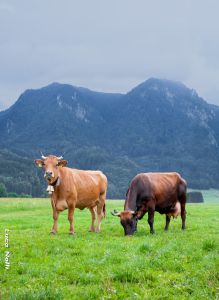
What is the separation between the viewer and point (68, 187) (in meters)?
16.8

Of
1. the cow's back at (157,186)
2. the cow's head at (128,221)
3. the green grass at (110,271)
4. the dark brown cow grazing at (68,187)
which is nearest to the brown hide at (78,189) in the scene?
the dark brown cow grazing at (68,187)

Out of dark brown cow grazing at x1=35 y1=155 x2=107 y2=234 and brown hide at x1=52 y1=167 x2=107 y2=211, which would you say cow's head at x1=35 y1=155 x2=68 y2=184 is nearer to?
dark brown cow grazing at x1=35 y1=155 x2=107 y2=234

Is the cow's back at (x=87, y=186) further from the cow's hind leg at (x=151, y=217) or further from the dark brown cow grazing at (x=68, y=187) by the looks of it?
the cow's hind leg at (x=151, y=217)

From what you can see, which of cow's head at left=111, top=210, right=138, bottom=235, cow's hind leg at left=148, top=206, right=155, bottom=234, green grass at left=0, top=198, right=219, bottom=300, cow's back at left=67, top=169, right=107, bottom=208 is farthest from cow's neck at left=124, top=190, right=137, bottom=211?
green grass at left=0, top=198, right=219, bottom=300

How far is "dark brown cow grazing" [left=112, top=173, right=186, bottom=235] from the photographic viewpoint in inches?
655

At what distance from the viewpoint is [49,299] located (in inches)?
303

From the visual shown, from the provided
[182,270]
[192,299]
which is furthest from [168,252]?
[192,299]

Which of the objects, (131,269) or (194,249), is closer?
(131,269)

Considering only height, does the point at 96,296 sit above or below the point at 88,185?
below

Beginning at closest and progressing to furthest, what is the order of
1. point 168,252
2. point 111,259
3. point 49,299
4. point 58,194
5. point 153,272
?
point 49,299, point 153,272, point 111,259, point 168,252, point 58,194

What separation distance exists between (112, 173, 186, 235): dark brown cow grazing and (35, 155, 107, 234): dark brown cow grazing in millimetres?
1551

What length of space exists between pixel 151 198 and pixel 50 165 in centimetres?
462

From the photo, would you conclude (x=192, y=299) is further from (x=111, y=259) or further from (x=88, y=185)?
(x=88, y=185)

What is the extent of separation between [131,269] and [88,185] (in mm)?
8684
